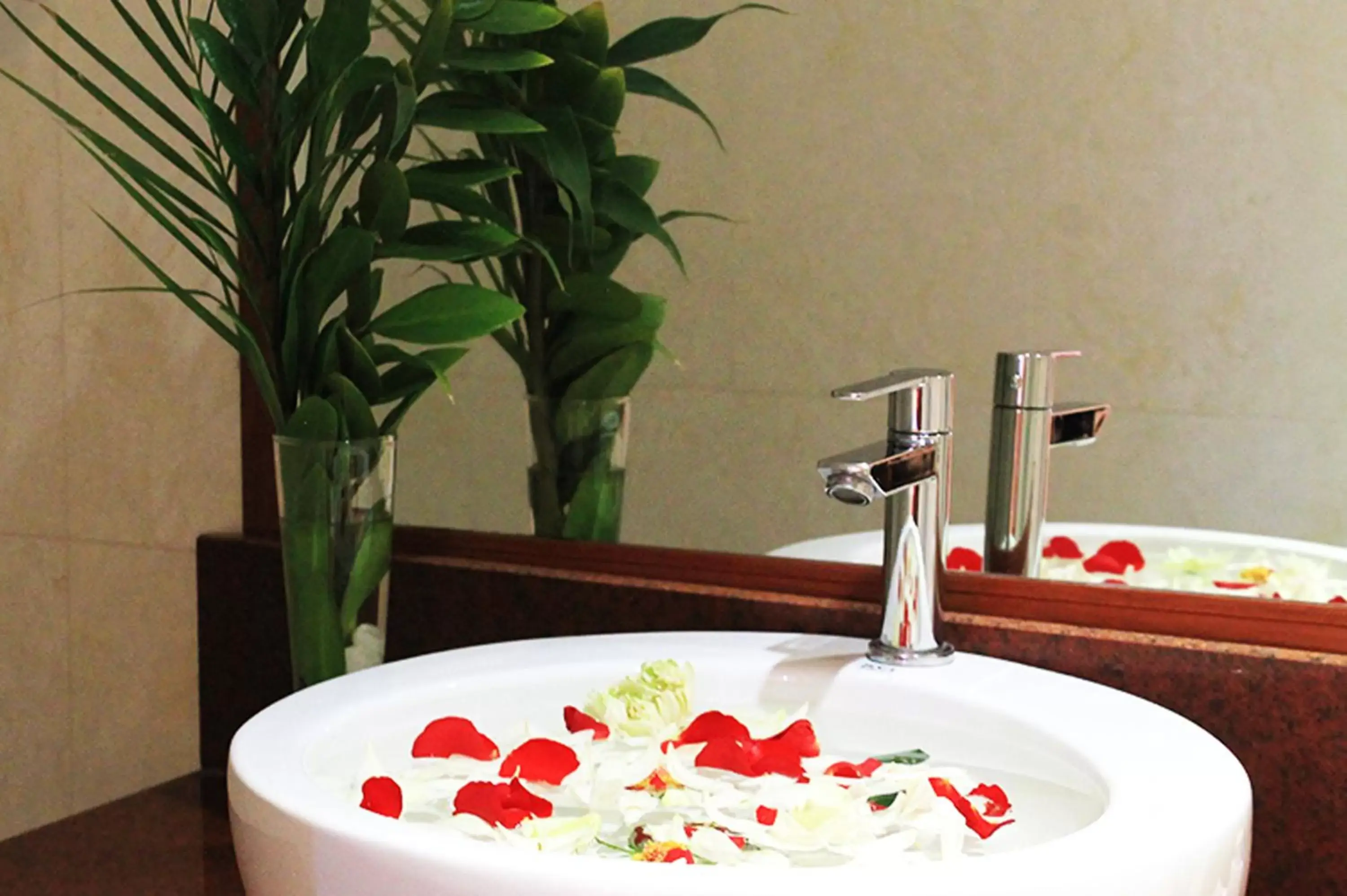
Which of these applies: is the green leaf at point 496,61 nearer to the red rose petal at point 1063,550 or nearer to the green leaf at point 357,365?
the green leaf at point 357,365

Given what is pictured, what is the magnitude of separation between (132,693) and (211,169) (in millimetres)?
533

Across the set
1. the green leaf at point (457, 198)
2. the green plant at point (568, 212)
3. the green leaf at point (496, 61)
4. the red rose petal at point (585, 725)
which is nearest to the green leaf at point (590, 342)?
the green plant at point (568, 212)

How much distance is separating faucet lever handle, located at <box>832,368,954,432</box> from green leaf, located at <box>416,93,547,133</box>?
0.28 meters

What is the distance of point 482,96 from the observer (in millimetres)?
1117

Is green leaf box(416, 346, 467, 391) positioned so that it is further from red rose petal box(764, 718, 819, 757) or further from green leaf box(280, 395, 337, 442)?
red rose petal box(764, 718, 819, 757)

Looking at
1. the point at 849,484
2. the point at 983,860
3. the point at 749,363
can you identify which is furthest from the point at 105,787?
the point at 983,860

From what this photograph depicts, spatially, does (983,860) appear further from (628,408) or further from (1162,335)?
(628,408)

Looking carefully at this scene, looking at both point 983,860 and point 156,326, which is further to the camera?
point 156,326

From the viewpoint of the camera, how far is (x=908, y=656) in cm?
98

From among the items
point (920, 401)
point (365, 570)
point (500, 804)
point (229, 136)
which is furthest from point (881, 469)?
point (229, 136)

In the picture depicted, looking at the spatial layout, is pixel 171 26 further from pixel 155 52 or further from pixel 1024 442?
pixel 1024 442

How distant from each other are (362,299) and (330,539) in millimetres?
169

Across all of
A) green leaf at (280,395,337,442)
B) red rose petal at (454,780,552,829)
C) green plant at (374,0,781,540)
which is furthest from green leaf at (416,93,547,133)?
red rose petal at (454,780,552,829)

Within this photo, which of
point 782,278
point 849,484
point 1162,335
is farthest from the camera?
point 782,278
